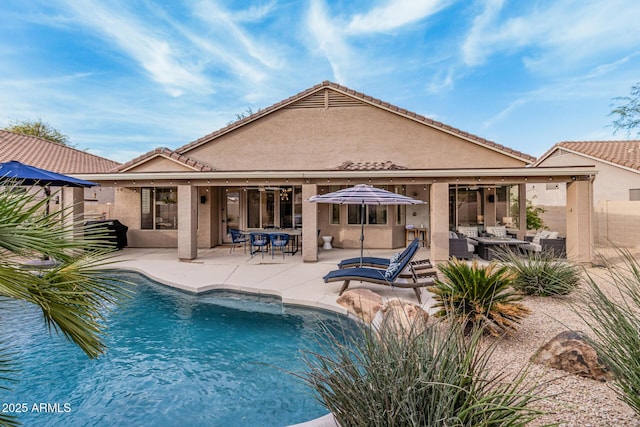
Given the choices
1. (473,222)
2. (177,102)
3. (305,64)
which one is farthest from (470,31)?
(177,102)

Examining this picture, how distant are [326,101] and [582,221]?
1235 cm

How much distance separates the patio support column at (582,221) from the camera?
11445 mm

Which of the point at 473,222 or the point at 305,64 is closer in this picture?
the point at 473,222

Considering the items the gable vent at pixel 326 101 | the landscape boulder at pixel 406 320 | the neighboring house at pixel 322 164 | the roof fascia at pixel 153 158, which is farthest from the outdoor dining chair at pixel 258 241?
the landscape boulder at pixel 406 320

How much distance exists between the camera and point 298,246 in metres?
16.1

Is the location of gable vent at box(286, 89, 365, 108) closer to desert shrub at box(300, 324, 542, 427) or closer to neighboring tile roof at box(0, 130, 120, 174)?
neighboring tile roof at box(0, 130, 120, 174)

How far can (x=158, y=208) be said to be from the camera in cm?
1633

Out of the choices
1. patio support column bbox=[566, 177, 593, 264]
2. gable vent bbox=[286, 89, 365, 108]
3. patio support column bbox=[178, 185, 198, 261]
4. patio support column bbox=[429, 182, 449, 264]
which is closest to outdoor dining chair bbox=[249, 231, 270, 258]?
patio support column bbox=[178, 185, 198, 261]

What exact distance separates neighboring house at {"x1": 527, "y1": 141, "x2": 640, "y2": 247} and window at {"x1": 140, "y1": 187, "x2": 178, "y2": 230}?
21323mm

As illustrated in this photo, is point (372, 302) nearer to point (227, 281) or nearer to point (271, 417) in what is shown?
point (271, 417)

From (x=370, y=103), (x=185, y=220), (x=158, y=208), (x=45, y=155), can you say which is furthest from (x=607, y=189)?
(x=45, y=155)

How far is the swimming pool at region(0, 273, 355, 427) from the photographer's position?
4203mm

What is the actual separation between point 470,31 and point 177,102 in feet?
71.7

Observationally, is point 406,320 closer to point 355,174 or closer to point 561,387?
point 561,387
